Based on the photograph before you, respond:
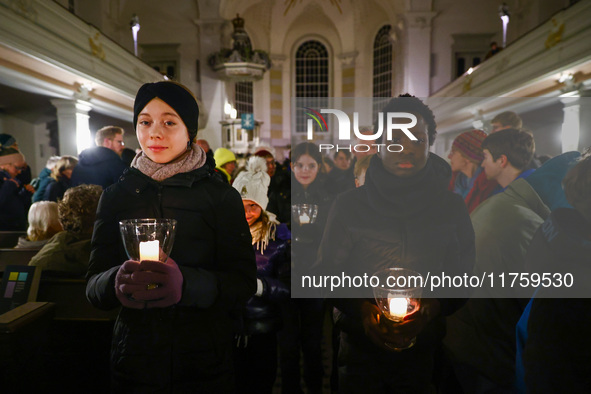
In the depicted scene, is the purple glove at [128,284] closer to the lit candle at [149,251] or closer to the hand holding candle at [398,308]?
the lit candle at [149,251]

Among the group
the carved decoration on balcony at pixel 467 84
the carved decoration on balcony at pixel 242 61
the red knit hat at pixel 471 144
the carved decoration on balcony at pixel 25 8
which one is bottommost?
the red knit hat at pixel 471 144

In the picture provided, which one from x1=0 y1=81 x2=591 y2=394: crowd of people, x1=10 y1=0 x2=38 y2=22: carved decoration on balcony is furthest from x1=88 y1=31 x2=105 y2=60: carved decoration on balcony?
x1=0 y1=81 x2=591 y2=394: crowd of people

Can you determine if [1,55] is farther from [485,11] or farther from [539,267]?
[485,11]

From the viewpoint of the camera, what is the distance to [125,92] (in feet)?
31.7

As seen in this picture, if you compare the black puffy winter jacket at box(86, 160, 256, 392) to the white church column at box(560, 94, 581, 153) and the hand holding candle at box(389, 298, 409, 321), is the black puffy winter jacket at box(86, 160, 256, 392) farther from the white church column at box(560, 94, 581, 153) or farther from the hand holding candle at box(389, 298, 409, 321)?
the white church column at box(560, 94, 581, 153)

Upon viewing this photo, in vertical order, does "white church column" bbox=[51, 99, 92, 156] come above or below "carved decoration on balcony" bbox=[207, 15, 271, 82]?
below

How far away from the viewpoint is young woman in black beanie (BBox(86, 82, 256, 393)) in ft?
4.09

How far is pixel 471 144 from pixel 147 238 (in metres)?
1.54

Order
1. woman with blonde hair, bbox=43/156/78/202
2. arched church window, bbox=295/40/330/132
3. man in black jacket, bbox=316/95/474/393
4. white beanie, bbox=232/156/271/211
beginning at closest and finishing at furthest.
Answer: man in black jacket, bbox=316/95/474/393, white beanie, bbox=232/156/271/211, woman with blonde hair, bbox=43/156/78/202, arched church window, bbox=295/40/330/132

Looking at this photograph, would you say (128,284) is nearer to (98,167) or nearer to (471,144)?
(471,144)

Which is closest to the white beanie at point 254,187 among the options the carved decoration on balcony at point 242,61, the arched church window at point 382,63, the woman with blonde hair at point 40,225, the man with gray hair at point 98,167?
the woman with blonde hair at point 40,225

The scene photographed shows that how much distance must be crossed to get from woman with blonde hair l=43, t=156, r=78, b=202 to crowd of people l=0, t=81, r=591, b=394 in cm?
293

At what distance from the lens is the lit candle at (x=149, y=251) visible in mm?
1080

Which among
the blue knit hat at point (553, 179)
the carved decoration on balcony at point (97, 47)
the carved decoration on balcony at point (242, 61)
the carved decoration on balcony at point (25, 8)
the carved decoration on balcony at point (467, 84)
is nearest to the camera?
the blue knit hat at point (553, 179)
